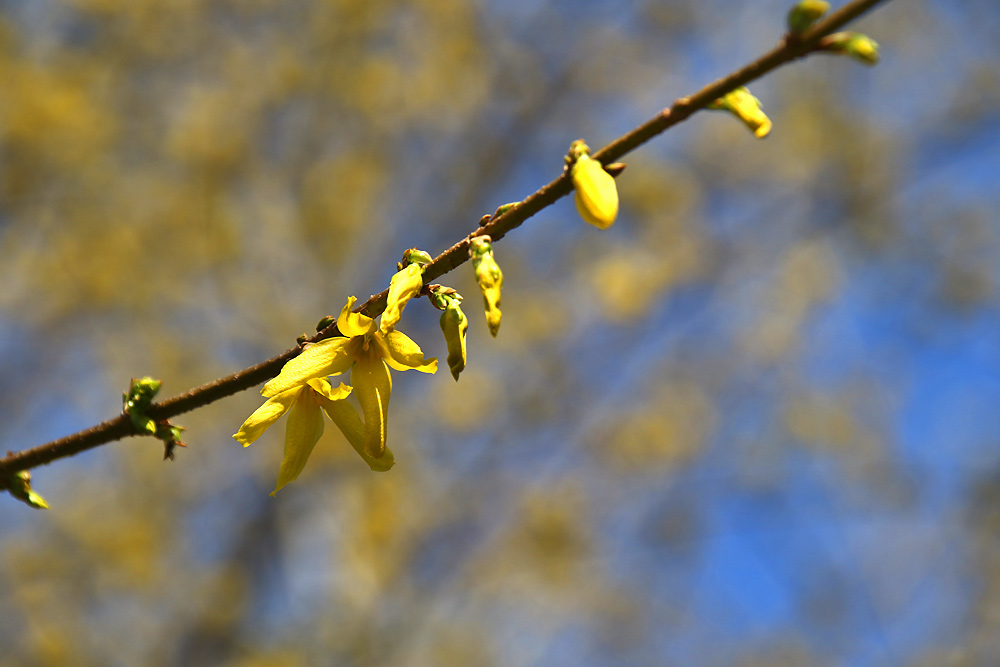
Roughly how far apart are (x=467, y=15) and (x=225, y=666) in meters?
7.31

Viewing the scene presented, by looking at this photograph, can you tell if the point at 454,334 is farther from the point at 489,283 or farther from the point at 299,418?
the point at 299,418

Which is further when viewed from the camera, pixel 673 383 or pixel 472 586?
pixel 673 383

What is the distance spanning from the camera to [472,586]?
8.48 m

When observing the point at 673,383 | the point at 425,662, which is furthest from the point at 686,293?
the point at 425,662

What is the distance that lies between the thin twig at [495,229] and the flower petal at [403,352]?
0.41 ft

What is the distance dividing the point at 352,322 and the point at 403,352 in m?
0.21

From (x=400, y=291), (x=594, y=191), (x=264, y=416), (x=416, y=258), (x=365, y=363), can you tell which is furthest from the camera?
(x=365, y=363)

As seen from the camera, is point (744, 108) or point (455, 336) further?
point (455, 336)

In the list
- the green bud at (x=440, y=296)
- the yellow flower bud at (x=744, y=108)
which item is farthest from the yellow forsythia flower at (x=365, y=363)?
the yellow flower bud at (x=744, y=108)

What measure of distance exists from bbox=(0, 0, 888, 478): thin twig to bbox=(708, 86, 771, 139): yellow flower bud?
0.11 metres

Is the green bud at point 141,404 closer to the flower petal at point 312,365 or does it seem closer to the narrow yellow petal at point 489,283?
the flower petal at point 312,365

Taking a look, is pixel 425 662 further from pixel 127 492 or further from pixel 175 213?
pixel 175 213

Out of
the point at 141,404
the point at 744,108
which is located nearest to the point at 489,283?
the point at 744,108

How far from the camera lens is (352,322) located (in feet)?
5.64
